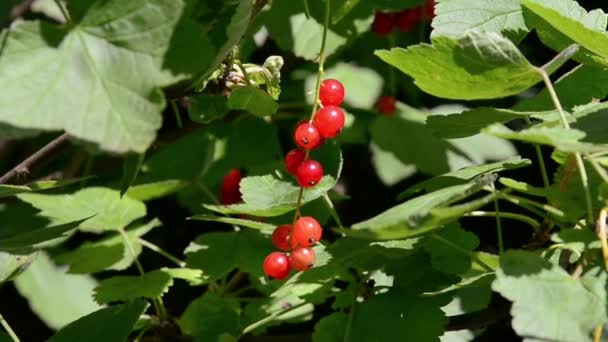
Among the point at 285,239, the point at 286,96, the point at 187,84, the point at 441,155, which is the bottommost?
the point at 441,155

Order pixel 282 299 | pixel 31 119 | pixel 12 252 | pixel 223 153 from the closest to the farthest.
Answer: pixel 31 119, pixel 12 252, pixel 282 299, pixel 223 153

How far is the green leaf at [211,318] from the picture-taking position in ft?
4.65

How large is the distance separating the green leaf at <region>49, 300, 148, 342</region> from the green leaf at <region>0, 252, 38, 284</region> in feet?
0.48

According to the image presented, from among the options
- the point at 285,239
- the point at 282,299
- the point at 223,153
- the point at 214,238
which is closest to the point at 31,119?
the point at 285,239

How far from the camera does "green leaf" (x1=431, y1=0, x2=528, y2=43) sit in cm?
135

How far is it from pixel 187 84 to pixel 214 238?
36 cm

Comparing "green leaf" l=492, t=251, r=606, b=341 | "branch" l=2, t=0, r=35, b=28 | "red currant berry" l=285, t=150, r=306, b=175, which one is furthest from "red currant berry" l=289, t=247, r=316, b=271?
"branch" l=2, t=0, r=35, b=28

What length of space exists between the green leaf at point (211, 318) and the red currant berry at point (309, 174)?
0.27 meters

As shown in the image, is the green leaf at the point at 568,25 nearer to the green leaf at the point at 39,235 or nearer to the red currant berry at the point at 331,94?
the red currant berry at the point at 331,94

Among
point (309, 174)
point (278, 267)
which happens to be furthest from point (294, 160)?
point (278, 267)

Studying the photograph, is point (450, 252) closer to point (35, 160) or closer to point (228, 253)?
point (228, 253)

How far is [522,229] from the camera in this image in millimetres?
2395

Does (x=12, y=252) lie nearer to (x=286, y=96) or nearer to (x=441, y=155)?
(x=286, y=96)

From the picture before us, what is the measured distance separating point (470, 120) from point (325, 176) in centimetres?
24
